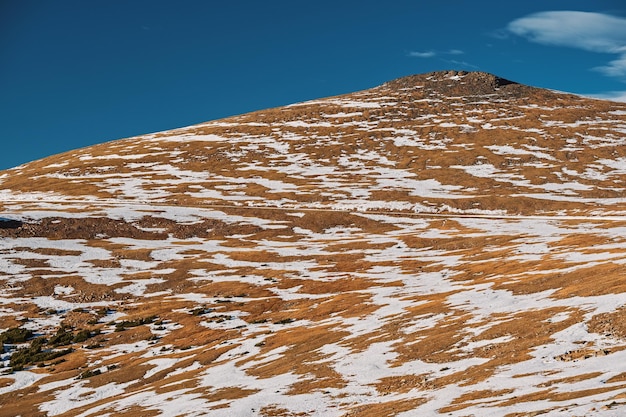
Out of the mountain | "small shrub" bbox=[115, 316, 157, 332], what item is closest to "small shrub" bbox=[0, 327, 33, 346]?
the mountain

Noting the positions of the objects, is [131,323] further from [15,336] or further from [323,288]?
[323,288]

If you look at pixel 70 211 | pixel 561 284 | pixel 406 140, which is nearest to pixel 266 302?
pixel 561 284

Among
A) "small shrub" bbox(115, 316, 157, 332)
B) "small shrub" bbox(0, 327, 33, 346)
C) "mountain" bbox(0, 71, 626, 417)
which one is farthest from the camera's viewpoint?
"small shrub" bbox(115, 316, 157, 332)

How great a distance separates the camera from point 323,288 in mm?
72625

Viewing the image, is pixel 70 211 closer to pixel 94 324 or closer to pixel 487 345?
pixel 94 324

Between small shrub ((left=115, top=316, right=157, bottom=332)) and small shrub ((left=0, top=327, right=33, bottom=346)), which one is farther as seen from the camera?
small shrub ((left=115, top=316, right=157, bottom=332))

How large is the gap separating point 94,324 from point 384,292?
34922 millimetres

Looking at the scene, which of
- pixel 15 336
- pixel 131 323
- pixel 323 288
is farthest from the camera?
pixel 323 288

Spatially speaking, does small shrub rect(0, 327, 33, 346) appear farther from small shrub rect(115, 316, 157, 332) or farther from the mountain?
small shrub rect(115, 316, 157, 332)

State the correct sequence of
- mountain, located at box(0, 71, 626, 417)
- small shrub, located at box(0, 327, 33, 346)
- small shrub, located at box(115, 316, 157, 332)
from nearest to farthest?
mountain, located at box(0, 71, 626, 417), small shrub, located at box(0, 327, 33, 346), small shrub, located at box(115, 316, 157, 332)

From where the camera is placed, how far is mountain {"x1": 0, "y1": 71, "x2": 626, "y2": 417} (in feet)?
101

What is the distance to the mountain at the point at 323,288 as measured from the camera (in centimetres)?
3078

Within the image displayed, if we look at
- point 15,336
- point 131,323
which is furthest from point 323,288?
point 15,336

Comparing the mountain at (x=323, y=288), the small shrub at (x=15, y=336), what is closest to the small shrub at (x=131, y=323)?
the mountain at (x=323, y=288)
